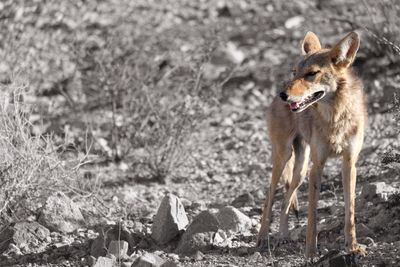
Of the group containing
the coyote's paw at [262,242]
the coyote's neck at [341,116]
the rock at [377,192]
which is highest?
the coyote's neck at [341,116]

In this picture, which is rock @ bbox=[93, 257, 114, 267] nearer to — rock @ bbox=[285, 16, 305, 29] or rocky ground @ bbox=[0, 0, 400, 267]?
rocky ground @ bbox=[0, 0, 400, 267]

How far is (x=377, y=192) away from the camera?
8.48 m

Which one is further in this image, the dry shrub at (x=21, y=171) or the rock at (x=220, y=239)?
the dry shrub at (x=21, y=171)

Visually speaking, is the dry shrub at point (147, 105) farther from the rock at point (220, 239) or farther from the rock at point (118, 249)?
the rock at point (118, 249)

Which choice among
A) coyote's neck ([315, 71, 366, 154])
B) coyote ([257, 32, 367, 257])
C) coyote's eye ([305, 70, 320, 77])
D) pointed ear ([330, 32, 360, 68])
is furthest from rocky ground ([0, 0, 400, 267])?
coyote's eye ([305, 70, 320, 77])

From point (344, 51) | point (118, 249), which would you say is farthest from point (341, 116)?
point (118, 249)

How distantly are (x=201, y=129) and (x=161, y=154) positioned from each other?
1124mm

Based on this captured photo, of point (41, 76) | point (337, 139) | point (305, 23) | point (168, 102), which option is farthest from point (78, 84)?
point (337, 139)

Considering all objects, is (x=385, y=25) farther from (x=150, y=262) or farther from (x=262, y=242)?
(x=150, y=262)

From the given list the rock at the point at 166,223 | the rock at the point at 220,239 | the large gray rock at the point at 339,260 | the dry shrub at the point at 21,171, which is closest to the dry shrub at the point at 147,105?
the dry shrub at the point at 21,171

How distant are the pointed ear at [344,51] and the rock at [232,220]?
1.80m

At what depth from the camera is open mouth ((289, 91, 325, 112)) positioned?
7.17 meters

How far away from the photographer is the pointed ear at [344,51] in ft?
24.0

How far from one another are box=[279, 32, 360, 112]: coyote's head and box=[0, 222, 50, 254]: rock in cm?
267
